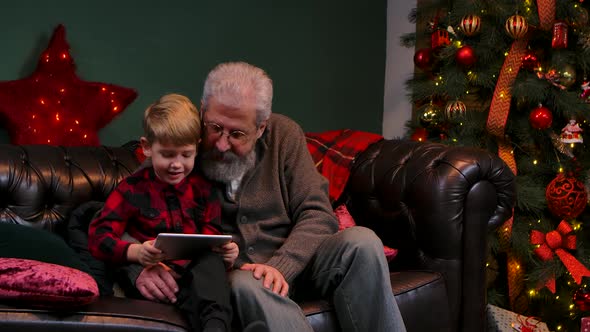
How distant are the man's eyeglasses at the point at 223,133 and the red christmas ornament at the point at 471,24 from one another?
5.57 feet

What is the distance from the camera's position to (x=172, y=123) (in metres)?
2.08

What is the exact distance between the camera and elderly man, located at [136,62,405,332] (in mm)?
2000

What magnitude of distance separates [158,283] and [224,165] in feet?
1.47

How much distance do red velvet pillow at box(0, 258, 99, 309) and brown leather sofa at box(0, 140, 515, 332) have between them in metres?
0.82

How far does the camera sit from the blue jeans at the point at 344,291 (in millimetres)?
1961

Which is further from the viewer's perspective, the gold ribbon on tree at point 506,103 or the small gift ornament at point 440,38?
the small gift ornament at point 440,38

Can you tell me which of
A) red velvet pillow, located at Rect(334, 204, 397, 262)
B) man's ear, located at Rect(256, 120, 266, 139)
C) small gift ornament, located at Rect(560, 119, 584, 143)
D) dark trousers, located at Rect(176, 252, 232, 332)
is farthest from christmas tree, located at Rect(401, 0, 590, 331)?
dark trousers, located at Rect(176, 252, 232, 332)

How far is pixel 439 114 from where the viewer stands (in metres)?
3.71

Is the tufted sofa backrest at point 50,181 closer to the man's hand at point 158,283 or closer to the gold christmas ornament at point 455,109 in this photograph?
the man's hand at point 158,283

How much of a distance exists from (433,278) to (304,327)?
70 centimetres

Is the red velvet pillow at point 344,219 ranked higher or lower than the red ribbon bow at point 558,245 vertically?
higher

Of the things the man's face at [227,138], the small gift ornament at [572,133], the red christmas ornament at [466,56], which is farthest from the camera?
the red christmas ornament at [466,56]

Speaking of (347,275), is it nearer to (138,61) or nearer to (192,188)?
(192,188)

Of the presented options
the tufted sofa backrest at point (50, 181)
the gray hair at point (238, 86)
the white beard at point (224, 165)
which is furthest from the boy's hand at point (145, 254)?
the tufted sofa backrest at point (50, 181)
